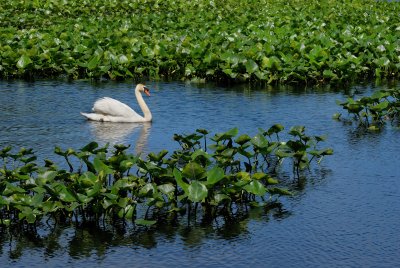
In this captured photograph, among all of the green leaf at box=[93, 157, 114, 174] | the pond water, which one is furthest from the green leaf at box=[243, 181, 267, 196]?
the green leaf at box=[93, 157, 114, 174]

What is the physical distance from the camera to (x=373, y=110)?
44.0 feet

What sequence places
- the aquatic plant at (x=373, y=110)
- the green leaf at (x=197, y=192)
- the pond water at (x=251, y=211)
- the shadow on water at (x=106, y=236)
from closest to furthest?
the pond water at (x=251, y=211) → the shadow on water at (x=106, y=236) → the green leaf at (x=197, y=192) → the aquatic plant at (x=373, y=110)

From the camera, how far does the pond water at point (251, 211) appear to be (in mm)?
8023

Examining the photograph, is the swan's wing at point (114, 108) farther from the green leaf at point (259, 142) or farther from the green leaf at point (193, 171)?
the green leaf at point (193, 171)

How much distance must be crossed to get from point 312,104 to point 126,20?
28.2ft

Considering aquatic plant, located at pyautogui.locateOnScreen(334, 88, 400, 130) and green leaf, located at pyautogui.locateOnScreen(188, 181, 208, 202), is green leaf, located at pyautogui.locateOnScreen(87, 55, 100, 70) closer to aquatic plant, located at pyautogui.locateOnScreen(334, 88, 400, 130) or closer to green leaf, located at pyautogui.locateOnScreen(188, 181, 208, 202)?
aquatic plant, located at pyautogui.locateOnScreen(334, 88, 400, 130)

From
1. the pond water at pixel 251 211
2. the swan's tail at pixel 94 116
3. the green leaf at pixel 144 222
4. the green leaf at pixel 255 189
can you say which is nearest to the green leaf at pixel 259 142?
the pond water at pixel 251 211

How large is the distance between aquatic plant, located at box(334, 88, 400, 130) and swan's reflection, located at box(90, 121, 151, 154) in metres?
2.79

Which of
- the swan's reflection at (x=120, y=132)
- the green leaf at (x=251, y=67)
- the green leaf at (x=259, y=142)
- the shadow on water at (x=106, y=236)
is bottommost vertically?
the shadow on water at (x=106, y=236)

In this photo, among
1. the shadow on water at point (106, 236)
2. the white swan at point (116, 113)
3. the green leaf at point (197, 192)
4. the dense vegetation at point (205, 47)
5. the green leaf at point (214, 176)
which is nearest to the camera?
the shadow on water at point (106, 236)

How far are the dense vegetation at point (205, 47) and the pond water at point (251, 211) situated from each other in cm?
72

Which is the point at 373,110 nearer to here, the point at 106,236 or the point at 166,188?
the point at 166,188

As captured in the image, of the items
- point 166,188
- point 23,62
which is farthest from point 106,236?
point 23,62

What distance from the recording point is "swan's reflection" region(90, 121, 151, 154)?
40.8ft
